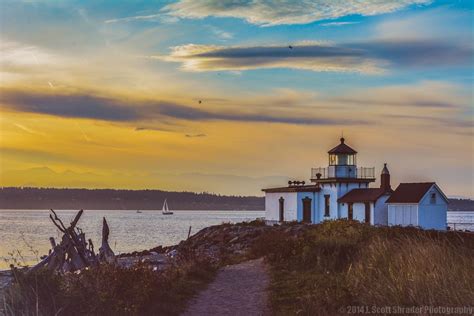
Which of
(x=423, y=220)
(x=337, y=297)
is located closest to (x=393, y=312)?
(x=337, y=297)

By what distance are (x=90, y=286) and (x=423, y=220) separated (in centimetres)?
3690

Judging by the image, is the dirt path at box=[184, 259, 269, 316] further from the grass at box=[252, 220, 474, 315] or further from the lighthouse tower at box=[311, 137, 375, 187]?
the lighthouse tower at box=[311, 137, 375, 187]

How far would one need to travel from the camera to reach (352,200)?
5019 cm

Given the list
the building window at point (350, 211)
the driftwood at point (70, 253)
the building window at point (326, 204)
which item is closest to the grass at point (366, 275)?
the driftwood at point (70, 253)

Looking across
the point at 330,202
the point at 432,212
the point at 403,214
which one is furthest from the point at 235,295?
the point at 330,202

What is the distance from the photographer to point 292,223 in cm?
4994

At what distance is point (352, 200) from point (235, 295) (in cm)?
3515

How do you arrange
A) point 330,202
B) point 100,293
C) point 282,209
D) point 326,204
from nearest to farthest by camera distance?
point 100,293
point 330,202
point 326,204
point 282,209

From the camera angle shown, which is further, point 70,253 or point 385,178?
point 385,178

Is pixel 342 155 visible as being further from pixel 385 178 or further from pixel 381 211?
pixel 381 211

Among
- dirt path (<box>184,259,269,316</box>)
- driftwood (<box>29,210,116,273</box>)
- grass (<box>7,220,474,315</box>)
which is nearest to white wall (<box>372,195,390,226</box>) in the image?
driftwood (<box>29,210,116,273</box>)

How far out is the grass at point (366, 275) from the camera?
11.8m

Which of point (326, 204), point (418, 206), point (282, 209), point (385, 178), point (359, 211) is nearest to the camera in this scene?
point (418, 206)

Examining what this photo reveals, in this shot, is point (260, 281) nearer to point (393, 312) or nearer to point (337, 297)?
point (337, 297)
